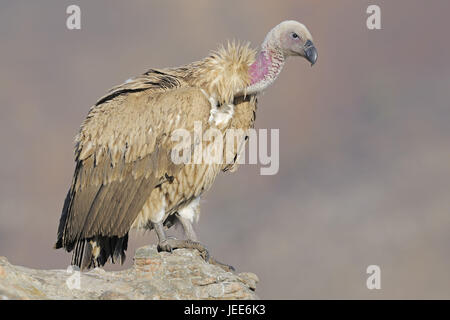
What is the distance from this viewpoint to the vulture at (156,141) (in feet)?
37.2

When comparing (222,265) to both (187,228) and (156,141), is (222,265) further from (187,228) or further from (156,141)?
(156,141)

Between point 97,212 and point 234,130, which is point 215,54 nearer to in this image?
point 234,130

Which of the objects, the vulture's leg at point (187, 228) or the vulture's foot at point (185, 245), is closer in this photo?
the vulture's foot at point (185, 245)

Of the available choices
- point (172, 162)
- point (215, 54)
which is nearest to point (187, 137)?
point (172, 162)

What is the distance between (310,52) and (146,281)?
4827 millimetres

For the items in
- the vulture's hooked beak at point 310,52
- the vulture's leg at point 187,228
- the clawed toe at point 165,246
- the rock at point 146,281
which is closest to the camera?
the rock at point 146,281

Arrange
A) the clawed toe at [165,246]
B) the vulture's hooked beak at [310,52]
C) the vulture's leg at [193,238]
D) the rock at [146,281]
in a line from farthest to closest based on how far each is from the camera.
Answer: the vulture's hooked beak at [310,52] < the vulture's leg at [193,238] < the clawed toe at [165,246] < the rock at [146,281]

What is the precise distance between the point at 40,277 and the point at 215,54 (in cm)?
473

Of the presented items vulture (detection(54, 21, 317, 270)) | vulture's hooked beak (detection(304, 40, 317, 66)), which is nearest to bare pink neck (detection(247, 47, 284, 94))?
vulture (detection(54, 21, 317, 270))

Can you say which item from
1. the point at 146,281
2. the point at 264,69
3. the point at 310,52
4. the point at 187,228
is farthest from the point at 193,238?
the point at 310,52

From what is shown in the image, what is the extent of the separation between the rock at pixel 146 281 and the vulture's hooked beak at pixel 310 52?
12.6 feet

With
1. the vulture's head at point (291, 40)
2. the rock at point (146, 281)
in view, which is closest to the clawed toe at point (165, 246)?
the rock at point (146, 281)

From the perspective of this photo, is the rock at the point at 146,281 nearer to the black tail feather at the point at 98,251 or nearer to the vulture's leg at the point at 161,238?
the vulture's leg at the point at 161,238

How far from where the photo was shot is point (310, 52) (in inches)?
471
